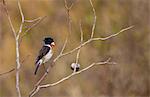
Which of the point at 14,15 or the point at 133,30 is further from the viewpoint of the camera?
the point at 14,15

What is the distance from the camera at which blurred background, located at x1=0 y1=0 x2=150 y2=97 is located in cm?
903

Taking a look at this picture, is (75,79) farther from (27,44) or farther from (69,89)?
(27,44)

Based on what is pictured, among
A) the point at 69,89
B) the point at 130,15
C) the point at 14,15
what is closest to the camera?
the point at 69,89

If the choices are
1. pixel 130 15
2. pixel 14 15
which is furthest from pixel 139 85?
pixel 14 15

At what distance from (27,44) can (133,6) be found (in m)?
2.20

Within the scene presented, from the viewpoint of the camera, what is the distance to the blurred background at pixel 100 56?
Answer: 9031mm

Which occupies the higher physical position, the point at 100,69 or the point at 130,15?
the point at 130,15

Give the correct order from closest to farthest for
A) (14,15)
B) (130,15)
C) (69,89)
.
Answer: (69,89)
(130,15)
(14,15)

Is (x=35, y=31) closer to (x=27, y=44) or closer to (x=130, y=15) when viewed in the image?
(x=27, y=44)

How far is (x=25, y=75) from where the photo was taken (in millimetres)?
9453

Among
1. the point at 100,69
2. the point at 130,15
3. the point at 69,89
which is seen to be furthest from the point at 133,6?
the point at 69,89

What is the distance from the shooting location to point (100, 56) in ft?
29.3

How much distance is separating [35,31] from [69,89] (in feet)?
5.44

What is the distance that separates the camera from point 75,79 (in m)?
9.23
